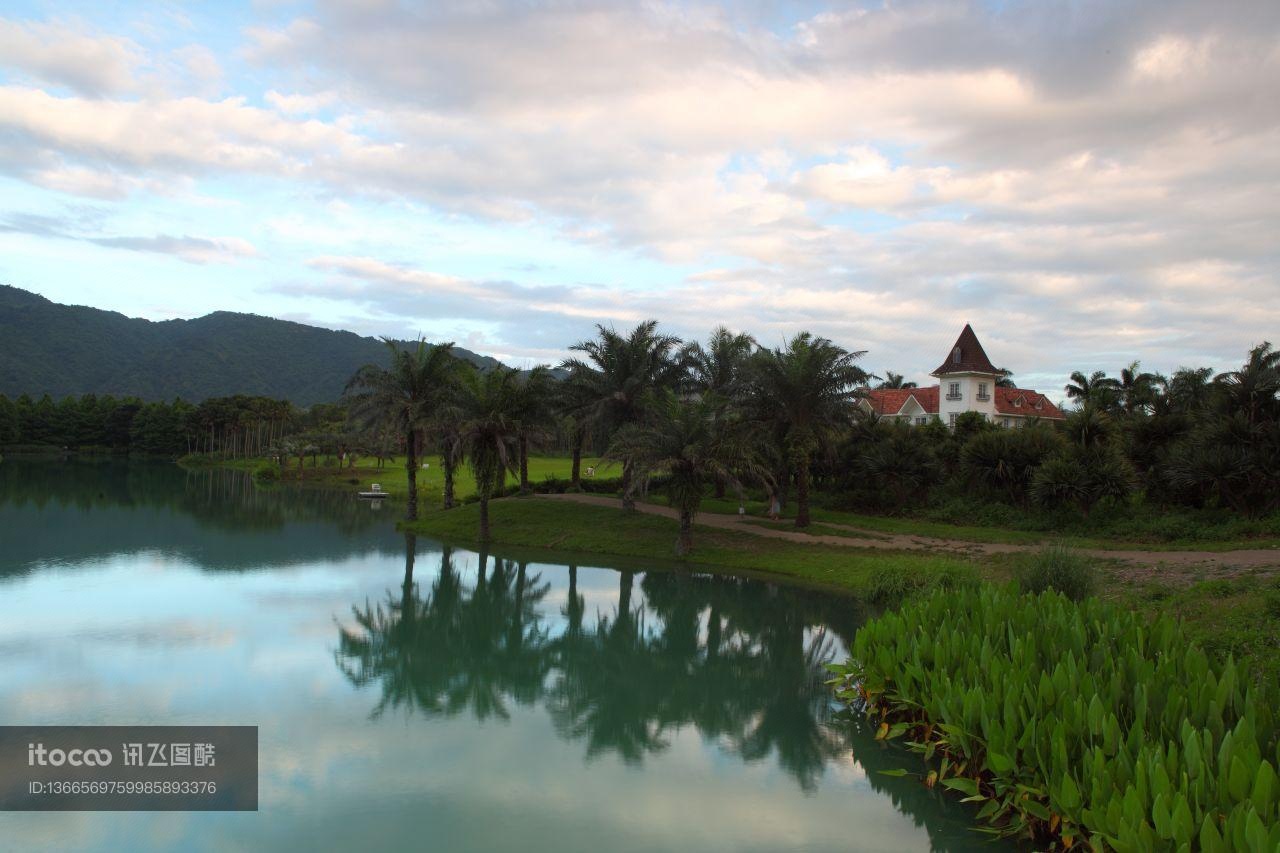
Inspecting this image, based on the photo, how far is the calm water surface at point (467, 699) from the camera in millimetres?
9484

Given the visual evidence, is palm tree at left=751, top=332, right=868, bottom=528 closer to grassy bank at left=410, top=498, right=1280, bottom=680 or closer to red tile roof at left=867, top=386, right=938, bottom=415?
grassy bank at left=410, top=498, right=1280, bottom=680

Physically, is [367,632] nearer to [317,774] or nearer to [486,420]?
[317,774]

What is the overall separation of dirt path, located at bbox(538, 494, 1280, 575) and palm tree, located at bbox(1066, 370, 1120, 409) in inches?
1824

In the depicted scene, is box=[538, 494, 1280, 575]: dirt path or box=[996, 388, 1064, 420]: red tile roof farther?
box=[996, 388, 1064, 420]: red tile roof

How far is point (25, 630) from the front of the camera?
1753cm

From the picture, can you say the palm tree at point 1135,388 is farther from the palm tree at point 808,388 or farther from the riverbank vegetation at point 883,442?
the palm tree at point 808,388

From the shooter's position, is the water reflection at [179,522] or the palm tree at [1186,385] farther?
the palm tree at [1186,385]

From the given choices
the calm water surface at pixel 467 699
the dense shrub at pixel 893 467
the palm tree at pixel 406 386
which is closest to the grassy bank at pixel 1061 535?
the dense shrub at pixel 893 467

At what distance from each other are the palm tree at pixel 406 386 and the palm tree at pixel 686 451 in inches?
490

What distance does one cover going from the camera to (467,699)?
14391mm

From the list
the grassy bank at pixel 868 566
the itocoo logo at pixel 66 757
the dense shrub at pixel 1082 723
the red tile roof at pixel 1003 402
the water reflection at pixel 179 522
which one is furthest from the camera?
the red tile roof at pixel 1003 402

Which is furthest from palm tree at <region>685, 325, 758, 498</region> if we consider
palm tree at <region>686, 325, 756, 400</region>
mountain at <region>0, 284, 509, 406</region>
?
mountain at <region>0, 284, 509, 406</region>

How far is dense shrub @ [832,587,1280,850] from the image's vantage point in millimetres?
7137

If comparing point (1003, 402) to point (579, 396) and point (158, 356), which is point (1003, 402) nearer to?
point (579, 396)
